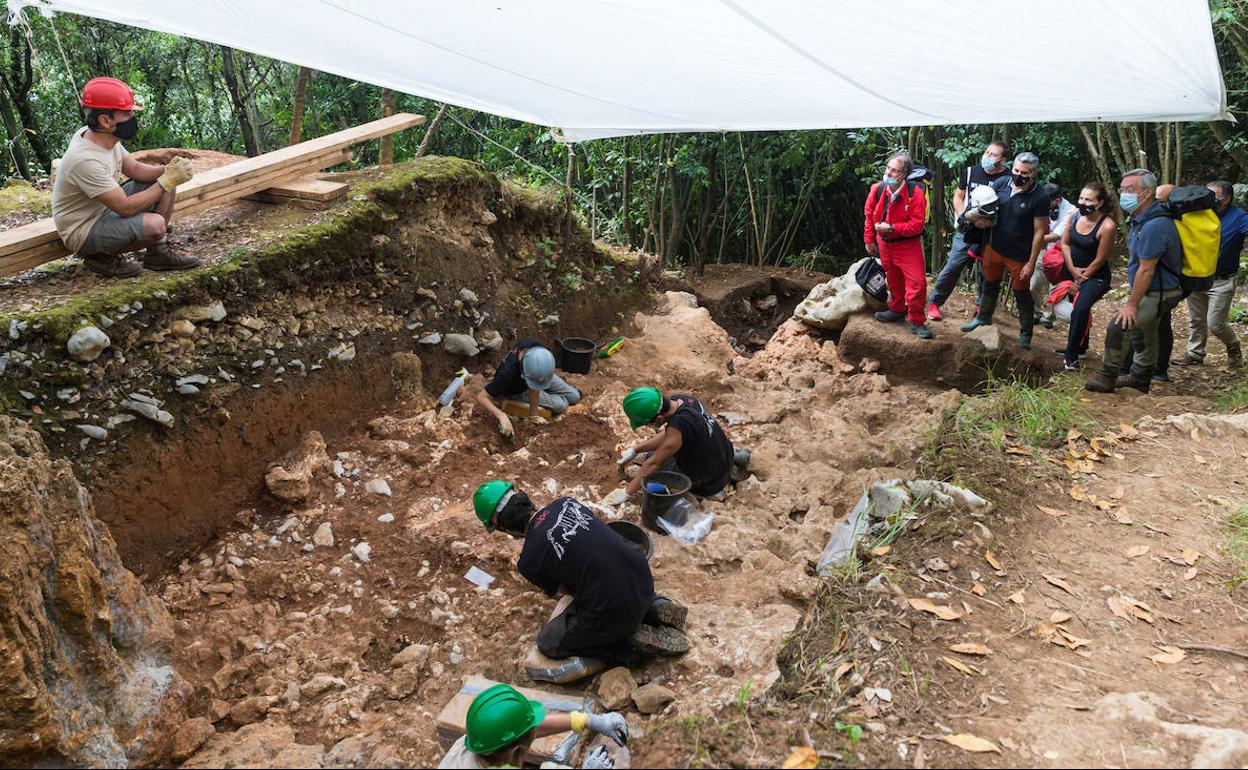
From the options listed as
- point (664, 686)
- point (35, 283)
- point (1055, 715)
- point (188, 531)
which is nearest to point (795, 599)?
point (664, 686)

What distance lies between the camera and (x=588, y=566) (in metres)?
3.04

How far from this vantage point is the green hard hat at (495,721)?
246 cm

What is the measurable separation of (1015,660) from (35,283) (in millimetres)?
4737

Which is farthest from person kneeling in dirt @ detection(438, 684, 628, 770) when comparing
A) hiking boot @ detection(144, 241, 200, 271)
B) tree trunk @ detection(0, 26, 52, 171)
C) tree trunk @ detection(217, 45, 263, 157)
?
tree trunk @ detection(0, 26, 52, 171)

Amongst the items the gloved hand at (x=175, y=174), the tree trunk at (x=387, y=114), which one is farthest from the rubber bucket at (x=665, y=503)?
the tree trunk at (x=387, y=114)

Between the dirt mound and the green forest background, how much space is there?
595 centimetres

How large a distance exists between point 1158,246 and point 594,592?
13.5ft

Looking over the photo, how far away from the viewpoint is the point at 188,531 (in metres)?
3.93

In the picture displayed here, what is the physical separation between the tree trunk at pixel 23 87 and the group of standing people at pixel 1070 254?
9.69 metres

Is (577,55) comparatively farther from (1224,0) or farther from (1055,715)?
(1224,0)

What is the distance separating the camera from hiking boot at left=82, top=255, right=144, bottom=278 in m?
4.02

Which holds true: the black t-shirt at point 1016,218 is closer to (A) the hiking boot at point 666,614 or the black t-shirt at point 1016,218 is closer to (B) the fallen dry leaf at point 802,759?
(A) the hiking boot at point 666,614

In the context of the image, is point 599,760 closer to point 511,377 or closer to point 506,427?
point 506,427

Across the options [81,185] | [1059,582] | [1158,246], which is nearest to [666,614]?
[1059,582]
